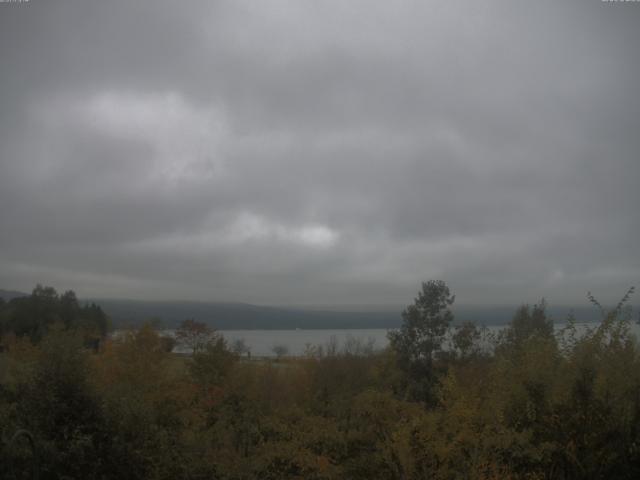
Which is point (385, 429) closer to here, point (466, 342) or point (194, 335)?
point (466, 342)

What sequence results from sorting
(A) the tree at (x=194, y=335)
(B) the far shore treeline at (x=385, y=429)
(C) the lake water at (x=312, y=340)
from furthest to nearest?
(C) the lake water at (x=312, y=340) < (A) the tree at (x=194, y=335) < (B) the far shore treeline at (x=385, y=429)

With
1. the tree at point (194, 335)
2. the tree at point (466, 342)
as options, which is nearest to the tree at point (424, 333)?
the tree at point (466, 342)

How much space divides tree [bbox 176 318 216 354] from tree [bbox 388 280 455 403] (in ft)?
41.5

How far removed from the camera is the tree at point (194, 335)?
36.8 metres

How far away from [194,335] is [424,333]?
16.9 m

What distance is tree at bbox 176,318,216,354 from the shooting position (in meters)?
36.8

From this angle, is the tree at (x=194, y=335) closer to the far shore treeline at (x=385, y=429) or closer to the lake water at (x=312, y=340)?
the lake water at (x=312, y=340)

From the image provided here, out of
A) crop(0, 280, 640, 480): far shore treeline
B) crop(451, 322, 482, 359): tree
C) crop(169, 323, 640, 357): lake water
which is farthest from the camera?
crop(169, 323, 640, 357): lake water

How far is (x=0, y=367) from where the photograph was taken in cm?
2236

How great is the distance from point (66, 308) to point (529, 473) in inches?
2349

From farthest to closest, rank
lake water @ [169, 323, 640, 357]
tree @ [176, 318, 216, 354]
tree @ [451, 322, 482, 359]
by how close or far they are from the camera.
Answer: lake water @ [169, 323, 640, 357]
tree @ [451, 322, 482, 359]
tree @ [176, 318, 216, 354]

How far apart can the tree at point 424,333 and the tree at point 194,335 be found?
12637 millimetres

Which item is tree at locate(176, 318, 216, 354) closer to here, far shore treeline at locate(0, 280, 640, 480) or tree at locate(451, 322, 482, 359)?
far shore treeline at locate(0, 280, 640, 480)

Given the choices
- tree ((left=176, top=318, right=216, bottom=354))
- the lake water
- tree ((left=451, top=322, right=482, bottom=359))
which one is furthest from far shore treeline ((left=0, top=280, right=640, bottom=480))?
tree ((left=451, top=322, right=482, bottom=359))
